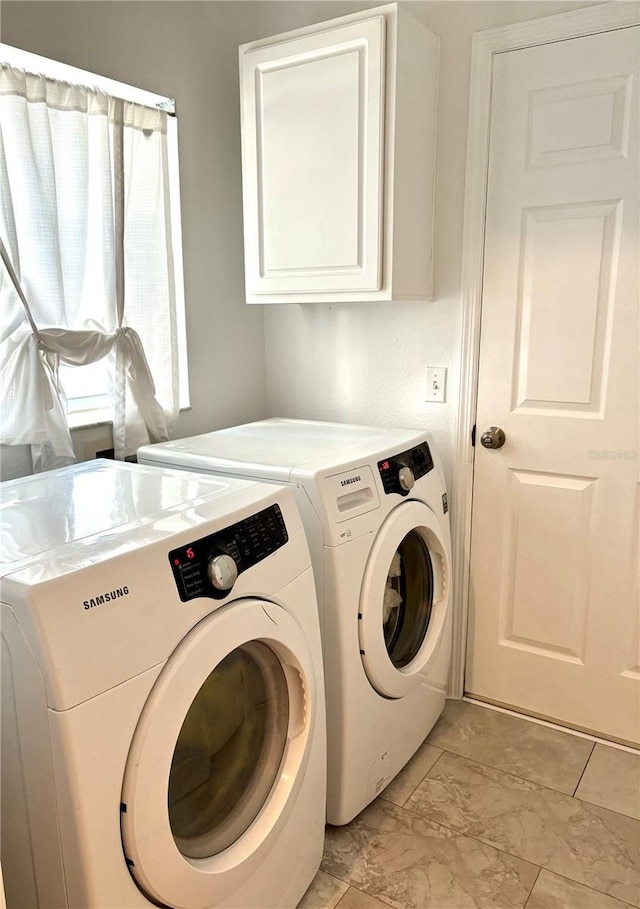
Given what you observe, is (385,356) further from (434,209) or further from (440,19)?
(440,19)

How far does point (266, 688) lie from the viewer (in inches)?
54.2

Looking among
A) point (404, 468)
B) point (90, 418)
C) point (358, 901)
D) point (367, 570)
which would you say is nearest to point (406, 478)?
point (404, 468)

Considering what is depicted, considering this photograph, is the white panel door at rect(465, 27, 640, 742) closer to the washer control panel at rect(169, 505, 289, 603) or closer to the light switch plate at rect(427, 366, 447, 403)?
the light switch plate at rect(427, 366, 447, 403)

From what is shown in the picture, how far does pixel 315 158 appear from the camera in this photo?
6.36 ft

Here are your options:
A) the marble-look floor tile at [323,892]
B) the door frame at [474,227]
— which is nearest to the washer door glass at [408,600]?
the door frame at [474,227]

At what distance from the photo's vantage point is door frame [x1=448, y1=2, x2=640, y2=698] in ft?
5.94

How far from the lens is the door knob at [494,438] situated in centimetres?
213

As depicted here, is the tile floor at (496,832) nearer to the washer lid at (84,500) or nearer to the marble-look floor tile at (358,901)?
the marble-look floor tile at (358,901)

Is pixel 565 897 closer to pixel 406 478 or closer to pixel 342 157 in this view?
pixel 406 478

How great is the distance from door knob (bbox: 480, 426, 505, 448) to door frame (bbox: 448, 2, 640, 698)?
60 millimetres

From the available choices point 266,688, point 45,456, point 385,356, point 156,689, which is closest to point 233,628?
point 156,689

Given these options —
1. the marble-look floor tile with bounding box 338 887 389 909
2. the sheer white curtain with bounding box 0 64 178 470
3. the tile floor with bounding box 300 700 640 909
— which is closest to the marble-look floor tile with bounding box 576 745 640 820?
the tile floor with bounding box 300 700 640 909

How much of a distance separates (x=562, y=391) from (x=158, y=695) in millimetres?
1486

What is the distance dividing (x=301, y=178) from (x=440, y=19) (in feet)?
2.05
